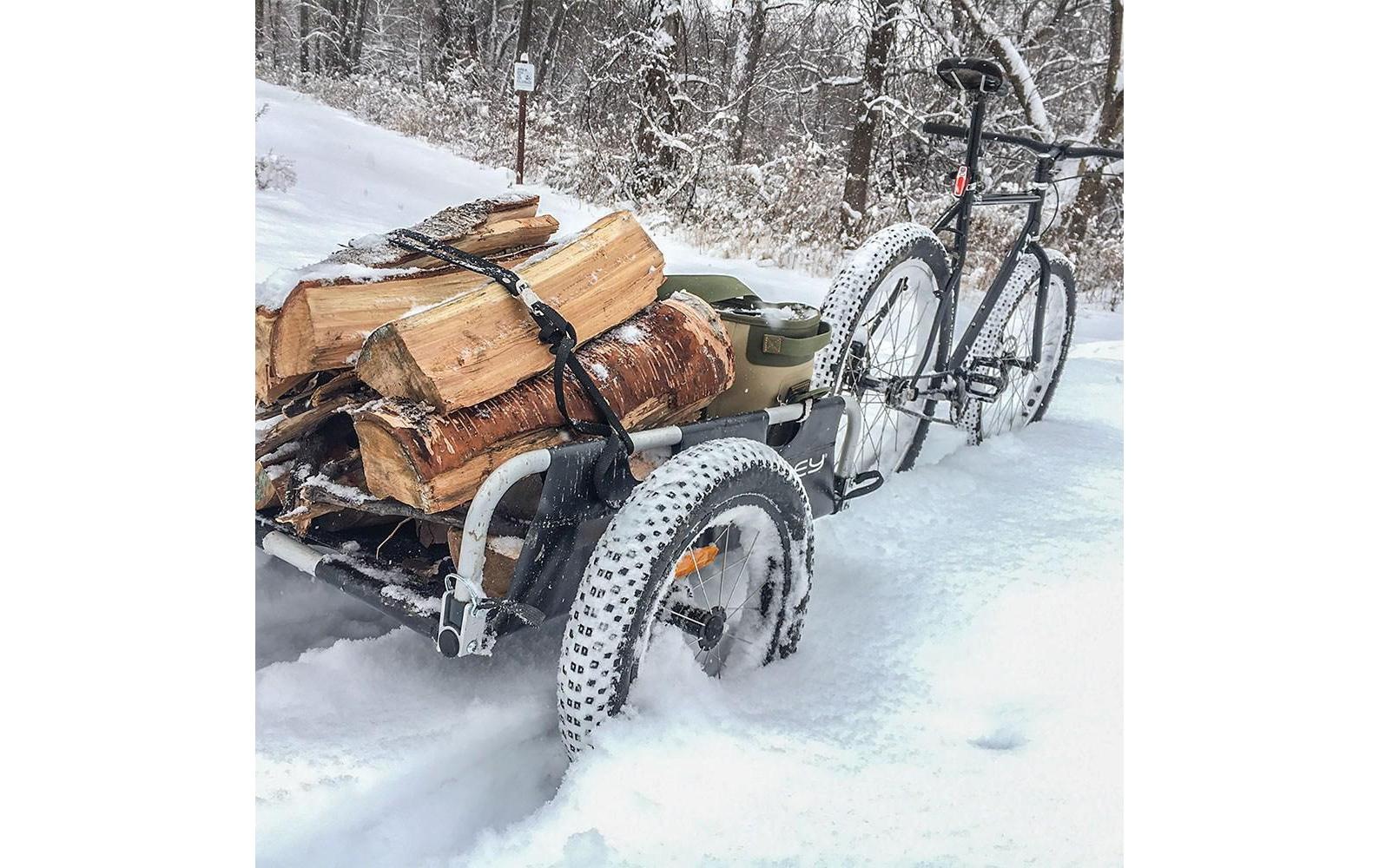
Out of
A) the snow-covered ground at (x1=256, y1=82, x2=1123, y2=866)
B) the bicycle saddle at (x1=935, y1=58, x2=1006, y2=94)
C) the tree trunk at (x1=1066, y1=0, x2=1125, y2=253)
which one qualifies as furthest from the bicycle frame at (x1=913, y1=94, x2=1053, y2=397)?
the snow-covered ground at (x1=256, y1=82, x2=1123, y2=866)

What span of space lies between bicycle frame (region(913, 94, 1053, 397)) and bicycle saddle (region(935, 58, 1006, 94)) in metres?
0.04

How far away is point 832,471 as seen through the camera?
1.75 meters

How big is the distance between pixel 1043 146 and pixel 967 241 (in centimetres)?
29

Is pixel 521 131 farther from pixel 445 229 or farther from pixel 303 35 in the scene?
pixel 445 229

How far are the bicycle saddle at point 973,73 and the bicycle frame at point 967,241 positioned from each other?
4cm

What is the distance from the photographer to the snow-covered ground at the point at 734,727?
42.8 inches

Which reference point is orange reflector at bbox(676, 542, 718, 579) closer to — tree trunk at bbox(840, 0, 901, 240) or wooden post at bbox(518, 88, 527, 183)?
wooden post at bbox(518, 88, 527, 183)

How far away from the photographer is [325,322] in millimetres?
1316

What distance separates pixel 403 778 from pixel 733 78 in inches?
103

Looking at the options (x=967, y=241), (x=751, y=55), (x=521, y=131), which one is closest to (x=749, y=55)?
(x=751, y=55)

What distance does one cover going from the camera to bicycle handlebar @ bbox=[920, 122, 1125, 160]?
227 centimetres

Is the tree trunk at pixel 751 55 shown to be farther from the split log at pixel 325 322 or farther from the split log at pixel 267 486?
the split log at pixel 267 486
